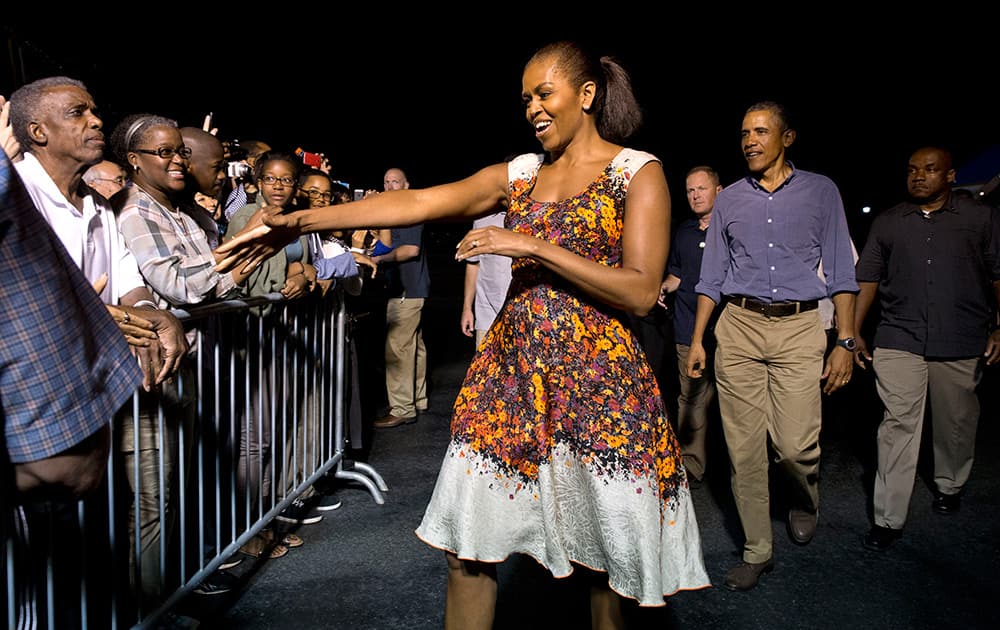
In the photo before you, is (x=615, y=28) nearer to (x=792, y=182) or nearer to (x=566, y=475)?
(x=792, y=182)

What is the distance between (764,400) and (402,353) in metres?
3.81

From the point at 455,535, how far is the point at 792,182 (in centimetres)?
270

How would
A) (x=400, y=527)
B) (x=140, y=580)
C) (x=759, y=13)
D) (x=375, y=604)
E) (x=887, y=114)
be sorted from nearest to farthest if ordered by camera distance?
(x=140, y=580), (x=375, y=604), (x=400, y=527), (x=759, y=13), (x=887, y=114)

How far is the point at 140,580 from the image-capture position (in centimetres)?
273

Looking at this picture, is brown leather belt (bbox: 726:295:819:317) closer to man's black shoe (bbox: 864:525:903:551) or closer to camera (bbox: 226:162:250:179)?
man's black shoe (bbox: 864:525:903:551)

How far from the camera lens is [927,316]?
430 centimetres

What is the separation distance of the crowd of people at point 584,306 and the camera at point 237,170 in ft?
0.22

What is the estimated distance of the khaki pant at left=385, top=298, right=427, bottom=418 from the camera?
6777 millimetres

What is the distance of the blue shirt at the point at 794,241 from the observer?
147 inches

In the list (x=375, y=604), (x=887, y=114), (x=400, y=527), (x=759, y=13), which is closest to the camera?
(x=375, y=604)

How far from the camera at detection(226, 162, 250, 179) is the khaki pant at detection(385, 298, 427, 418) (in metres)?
2.08

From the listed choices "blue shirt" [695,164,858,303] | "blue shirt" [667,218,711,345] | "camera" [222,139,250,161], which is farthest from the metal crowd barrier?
"blue shirt" [695,164,858,303]

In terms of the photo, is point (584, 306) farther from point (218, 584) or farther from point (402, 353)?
point (402, 353)

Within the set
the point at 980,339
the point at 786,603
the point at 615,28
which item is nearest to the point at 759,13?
the point at 615,28
